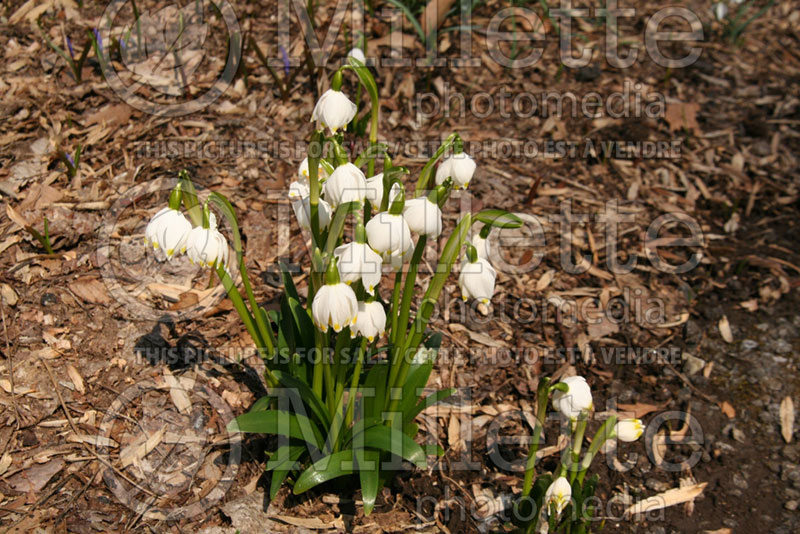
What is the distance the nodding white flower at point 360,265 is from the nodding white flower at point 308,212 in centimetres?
29

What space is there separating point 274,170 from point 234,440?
5.06ft

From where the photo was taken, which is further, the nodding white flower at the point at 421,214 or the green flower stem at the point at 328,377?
the green flower stem at the point at 328,377

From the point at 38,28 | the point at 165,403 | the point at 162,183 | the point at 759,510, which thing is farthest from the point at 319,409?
the point at 38,28

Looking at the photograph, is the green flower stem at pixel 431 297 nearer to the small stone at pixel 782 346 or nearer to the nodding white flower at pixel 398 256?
the nodding white flower at pixel 398 256

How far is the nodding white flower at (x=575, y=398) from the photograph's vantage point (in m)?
2.18

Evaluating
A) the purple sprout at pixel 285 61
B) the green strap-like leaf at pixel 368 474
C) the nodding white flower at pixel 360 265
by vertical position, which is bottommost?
the green strap-like leaf at pixel 368 474

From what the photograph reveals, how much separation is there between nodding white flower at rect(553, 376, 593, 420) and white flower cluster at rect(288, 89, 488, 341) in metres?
0.43

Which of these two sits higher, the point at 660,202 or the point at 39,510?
the point at 660,202

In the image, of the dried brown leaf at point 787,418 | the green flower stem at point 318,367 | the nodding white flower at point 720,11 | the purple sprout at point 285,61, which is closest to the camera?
the green flower stem at point 318,367

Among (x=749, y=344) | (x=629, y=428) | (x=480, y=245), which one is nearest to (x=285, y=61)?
(x=480, y=245)

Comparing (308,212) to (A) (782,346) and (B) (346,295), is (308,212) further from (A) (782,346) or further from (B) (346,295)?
(A) (782,346)

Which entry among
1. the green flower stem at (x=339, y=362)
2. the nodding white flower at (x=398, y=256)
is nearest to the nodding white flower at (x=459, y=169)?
the nodding white flower at (x=398, y=256)

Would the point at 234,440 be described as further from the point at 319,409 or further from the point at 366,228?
the point at 366,228

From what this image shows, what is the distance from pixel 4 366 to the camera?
104 inches
